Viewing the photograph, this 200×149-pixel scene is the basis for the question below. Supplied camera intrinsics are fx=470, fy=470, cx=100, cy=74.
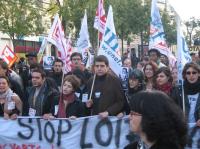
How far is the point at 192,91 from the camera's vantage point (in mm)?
5918

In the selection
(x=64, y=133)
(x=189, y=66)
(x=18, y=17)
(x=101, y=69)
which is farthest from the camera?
(x=18, y=17)

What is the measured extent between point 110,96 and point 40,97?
105cm

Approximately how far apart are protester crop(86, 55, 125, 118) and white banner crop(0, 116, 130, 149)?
0.79 feet

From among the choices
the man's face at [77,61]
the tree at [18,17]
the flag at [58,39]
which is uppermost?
the tree at [18,17]

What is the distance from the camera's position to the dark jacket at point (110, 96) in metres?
6.38

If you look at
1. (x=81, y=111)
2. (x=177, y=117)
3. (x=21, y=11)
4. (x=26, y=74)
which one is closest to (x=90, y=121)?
(x=81, y=111)

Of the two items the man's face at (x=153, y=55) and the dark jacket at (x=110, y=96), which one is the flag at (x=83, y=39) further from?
the dark jacket at (x=110, y=96)

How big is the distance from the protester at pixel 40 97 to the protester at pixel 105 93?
22.5 inches

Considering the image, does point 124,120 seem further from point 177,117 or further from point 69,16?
point 69,16

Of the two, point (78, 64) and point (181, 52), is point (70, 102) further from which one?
point (78, 64)

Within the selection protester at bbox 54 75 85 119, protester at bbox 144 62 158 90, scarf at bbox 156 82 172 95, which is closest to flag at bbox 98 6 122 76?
protester at bbox 144 62 158 90

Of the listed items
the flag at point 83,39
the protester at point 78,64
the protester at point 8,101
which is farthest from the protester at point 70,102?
the flag at point 83,39

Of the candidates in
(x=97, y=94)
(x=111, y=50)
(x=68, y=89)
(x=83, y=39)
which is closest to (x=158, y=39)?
(x=111, y=50)

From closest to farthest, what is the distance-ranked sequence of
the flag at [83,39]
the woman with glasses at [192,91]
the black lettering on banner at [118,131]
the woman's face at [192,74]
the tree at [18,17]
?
the woman with glasses at [192,91] < the woman's face at [192,74] < the black lettering on banner at [118,131] < the flag at [83,39] < the tree at [18,17]
